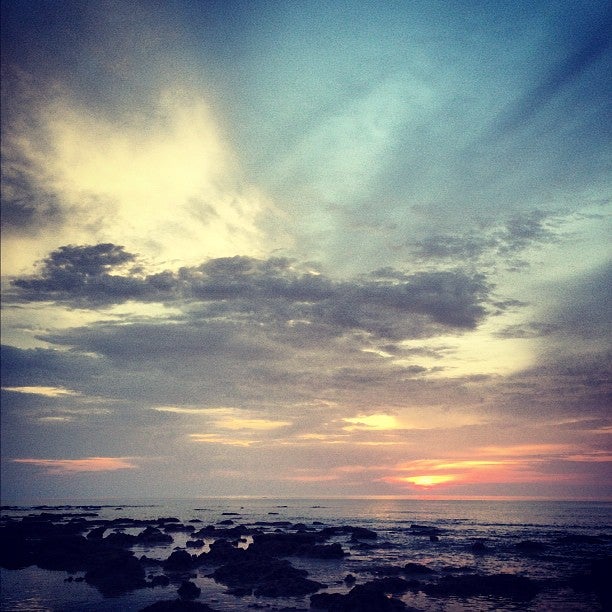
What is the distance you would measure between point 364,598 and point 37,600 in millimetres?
22588

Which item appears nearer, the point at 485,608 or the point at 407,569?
the point at 485,608

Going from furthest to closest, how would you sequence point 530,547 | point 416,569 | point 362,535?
point 362,535 < point 530,547 < point 416,569

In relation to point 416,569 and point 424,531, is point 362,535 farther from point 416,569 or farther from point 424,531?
point 416,569

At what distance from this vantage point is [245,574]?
40188mm

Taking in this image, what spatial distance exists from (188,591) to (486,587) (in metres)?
22.2

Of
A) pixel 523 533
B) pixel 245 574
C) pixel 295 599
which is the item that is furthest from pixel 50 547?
pixel 523 533

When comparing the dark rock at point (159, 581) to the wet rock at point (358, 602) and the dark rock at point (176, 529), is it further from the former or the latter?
the dark rock at point (176, 529)

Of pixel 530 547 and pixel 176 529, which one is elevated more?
pixel 530 547

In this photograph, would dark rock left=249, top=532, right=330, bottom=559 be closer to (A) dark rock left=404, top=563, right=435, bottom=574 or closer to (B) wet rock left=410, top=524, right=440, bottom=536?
(A) dark rock left=404, top=563, right=435, bottom=574

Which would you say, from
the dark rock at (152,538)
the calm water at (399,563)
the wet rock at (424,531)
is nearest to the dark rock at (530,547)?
the calm water at (399,563)

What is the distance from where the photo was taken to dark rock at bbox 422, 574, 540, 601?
1340 inches

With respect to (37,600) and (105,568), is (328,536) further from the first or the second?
(37,600)

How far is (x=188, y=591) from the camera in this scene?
33.7m

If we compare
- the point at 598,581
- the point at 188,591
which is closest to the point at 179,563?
the point at 188,591
